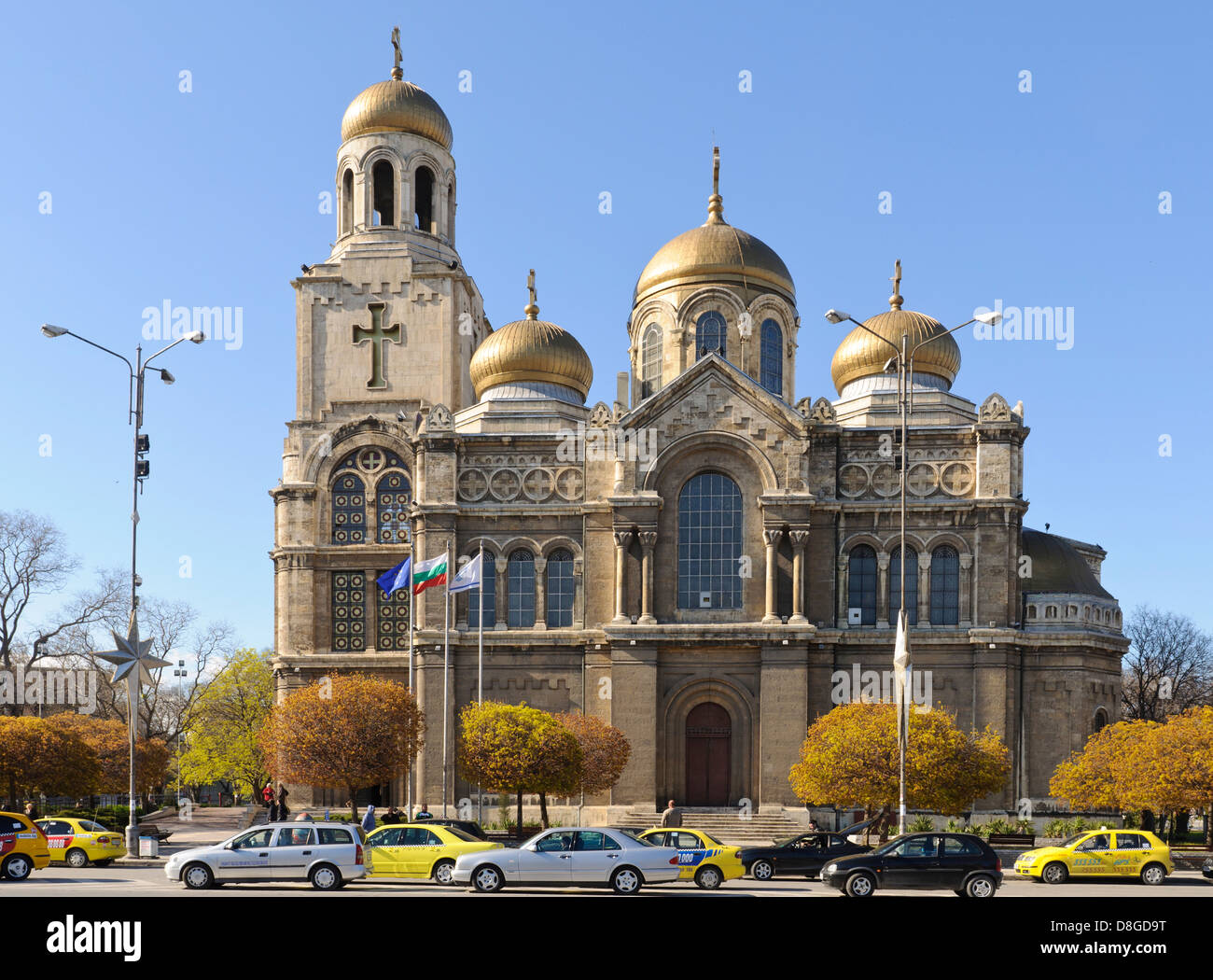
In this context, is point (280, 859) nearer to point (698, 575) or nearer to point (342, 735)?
point (342, 735)

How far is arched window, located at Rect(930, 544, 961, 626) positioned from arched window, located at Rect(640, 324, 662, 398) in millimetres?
15249

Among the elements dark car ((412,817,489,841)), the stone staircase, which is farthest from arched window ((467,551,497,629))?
→ dark car ((412,817,489,841))

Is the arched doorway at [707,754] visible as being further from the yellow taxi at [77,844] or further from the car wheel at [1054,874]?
the yellow taxi at [77,844]

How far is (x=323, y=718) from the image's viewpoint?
157 ft

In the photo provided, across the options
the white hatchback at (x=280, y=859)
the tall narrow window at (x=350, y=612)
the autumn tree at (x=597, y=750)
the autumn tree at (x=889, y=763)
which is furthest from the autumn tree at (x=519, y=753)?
the white hatchback at (x=280, y=859)

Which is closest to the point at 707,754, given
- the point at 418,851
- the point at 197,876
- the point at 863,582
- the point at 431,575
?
the point at 863,582

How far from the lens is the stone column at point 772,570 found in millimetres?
52906

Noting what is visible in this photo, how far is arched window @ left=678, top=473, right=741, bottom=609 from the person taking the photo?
2128 inches

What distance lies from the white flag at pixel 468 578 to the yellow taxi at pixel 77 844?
14843 mm

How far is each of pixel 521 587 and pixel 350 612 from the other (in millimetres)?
7890

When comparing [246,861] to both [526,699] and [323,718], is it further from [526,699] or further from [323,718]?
[526,699]

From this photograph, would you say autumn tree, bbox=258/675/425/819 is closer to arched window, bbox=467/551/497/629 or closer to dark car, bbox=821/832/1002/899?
arched window, bbox=467/551/497/629

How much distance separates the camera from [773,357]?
62625mm
